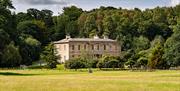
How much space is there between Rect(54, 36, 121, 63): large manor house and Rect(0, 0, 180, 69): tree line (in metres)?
2.75

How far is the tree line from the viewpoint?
106m

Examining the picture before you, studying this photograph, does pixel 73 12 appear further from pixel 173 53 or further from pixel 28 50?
pixel 173 53

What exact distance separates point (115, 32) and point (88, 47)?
32.9 ft

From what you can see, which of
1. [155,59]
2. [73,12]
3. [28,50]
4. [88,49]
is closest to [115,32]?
[88,49]

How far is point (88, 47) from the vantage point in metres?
144

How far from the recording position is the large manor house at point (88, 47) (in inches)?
5595

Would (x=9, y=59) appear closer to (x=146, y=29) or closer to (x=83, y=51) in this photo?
(x=83, y=51)

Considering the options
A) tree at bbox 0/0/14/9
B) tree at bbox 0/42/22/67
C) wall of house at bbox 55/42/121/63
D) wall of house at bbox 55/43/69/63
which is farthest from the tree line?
tree at bbox 0/0/14/9

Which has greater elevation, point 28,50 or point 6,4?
point 6,4

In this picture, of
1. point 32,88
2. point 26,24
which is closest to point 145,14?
point 26,24

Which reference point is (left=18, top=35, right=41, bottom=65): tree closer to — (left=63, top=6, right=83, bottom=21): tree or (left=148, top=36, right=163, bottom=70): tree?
(left=148, top=36, right=163, bottom=70): tree

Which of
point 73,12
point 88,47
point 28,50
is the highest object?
point 73,12

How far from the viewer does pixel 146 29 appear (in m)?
146

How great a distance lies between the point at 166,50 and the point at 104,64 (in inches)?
500
